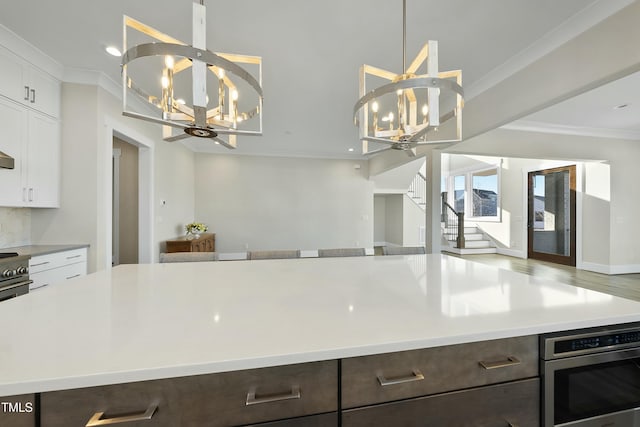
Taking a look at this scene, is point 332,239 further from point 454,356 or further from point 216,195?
point 454,356

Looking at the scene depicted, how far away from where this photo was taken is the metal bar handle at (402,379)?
0.78 metres

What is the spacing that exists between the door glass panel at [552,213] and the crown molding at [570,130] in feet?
3.59

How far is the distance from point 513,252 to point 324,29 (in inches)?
296

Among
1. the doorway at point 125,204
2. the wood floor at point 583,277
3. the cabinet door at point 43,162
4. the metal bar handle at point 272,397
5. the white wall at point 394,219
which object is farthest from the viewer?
the white wall at point 394,219

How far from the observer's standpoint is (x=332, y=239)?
23.2ft

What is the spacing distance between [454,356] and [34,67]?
162 inches

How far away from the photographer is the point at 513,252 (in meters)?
7.18

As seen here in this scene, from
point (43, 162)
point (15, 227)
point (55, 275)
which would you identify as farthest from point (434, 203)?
point (15, 227)

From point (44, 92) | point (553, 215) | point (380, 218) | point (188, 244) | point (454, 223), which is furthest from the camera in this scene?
point (380, 218)

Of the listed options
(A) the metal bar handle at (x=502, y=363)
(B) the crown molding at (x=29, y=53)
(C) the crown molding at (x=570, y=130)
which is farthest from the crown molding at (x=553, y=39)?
(B) the crown molding at (x=29, y=53)

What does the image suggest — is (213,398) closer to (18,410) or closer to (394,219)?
(18,410)

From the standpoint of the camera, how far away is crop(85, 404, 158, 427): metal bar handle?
2.04 ft

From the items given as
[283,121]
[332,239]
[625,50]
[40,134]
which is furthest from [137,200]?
[625,50]

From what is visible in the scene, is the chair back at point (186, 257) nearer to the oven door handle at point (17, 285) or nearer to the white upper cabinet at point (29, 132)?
the oven door handle at point (17, 285)
